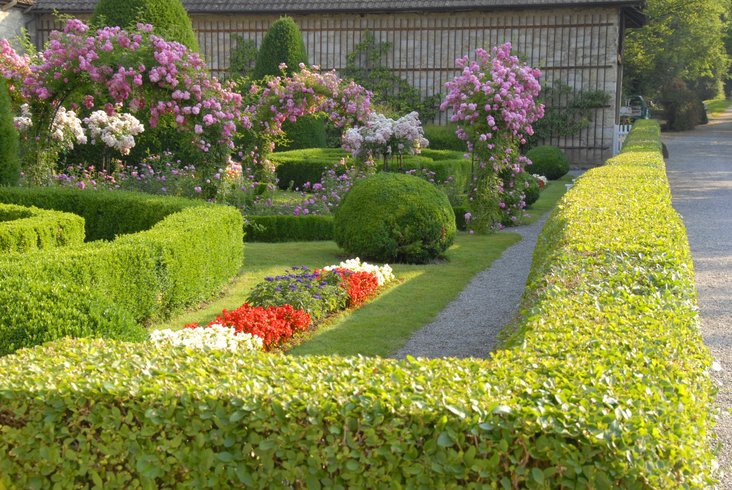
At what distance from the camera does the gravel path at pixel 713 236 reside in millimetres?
5906

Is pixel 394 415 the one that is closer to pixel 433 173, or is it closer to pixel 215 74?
pixel 433 173

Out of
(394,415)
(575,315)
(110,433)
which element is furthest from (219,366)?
(575,315)

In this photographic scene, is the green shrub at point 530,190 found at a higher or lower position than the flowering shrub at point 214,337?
higher

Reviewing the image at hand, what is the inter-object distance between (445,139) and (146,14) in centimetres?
843

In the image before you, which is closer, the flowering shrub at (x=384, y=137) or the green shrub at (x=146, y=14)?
the flowering shrub at (x=384, y=137)

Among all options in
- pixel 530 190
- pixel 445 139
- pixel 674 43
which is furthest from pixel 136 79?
pixel 674 43

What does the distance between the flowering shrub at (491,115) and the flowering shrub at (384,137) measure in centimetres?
78

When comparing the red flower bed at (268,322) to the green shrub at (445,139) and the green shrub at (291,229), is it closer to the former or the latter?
the green shrub at (291,229)

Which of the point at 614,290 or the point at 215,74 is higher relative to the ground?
the point at 215,74

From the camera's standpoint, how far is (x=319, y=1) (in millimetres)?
24484

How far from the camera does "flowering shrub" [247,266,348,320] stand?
750 cm

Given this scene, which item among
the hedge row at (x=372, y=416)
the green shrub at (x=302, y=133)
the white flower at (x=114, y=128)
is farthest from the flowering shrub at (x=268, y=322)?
the green shrub at (x=302, y=133)

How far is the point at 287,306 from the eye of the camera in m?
7.22

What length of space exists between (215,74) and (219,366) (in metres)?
22.1
